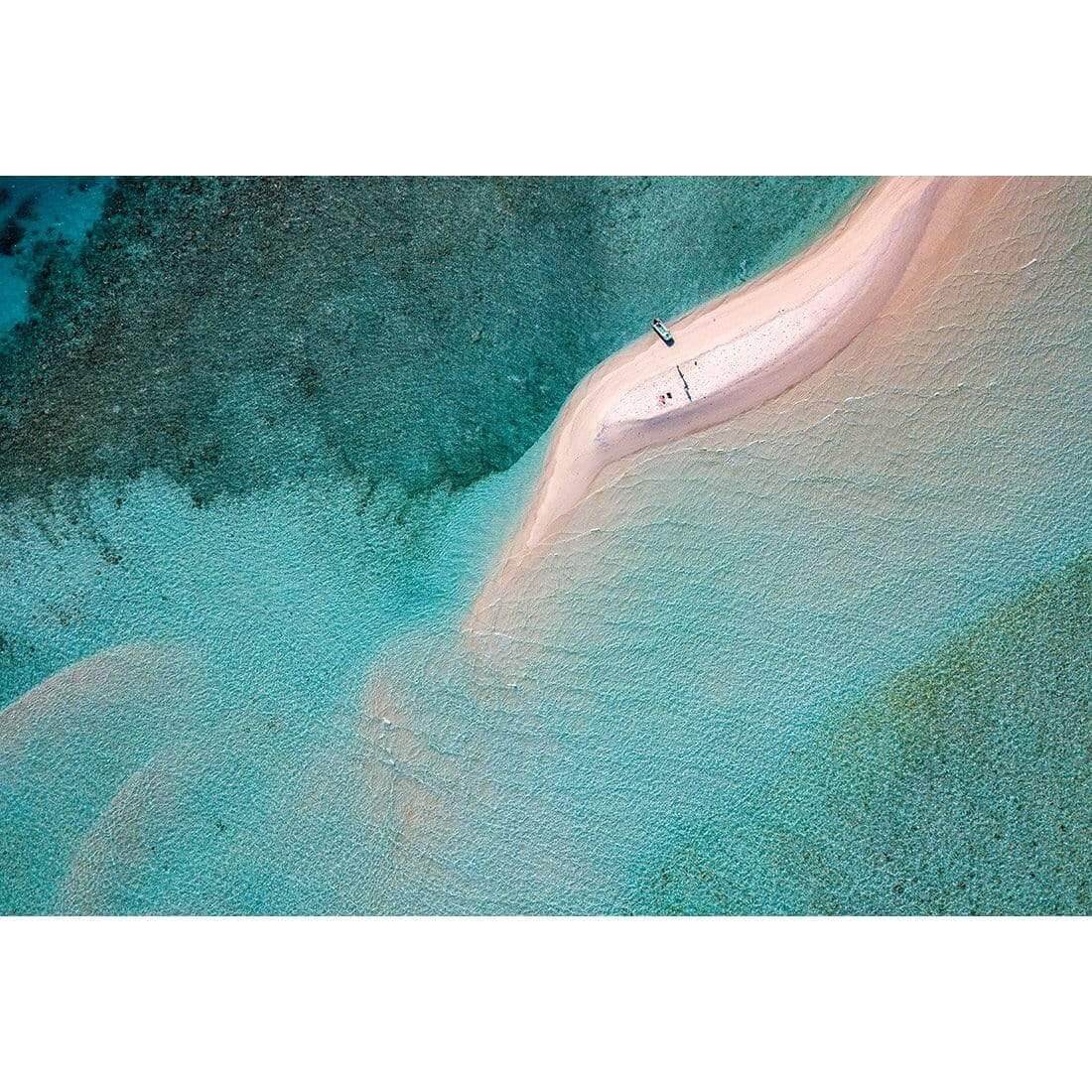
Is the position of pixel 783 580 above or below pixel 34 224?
below

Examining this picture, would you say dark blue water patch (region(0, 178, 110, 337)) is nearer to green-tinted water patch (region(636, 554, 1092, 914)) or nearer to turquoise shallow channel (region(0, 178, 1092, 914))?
turquoise shallow channel (region(0, 178, 1092, 914))

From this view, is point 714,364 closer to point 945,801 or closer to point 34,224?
point 945,801

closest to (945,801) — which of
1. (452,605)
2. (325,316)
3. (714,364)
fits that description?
(714,364)

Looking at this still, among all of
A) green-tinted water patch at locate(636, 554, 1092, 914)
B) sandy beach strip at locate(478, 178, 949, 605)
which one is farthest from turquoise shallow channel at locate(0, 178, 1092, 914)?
sandy beach strip at locate(478, 178, 949, 605)

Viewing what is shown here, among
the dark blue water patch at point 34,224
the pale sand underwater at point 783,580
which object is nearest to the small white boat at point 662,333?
the pale sand underwater at point 783,580

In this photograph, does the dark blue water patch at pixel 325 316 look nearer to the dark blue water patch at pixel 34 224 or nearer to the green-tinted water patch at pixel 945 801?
the dark blue water patch at pixel 34 224

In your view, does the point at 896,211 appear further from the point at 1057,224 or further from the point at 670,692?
the point at 670,692
